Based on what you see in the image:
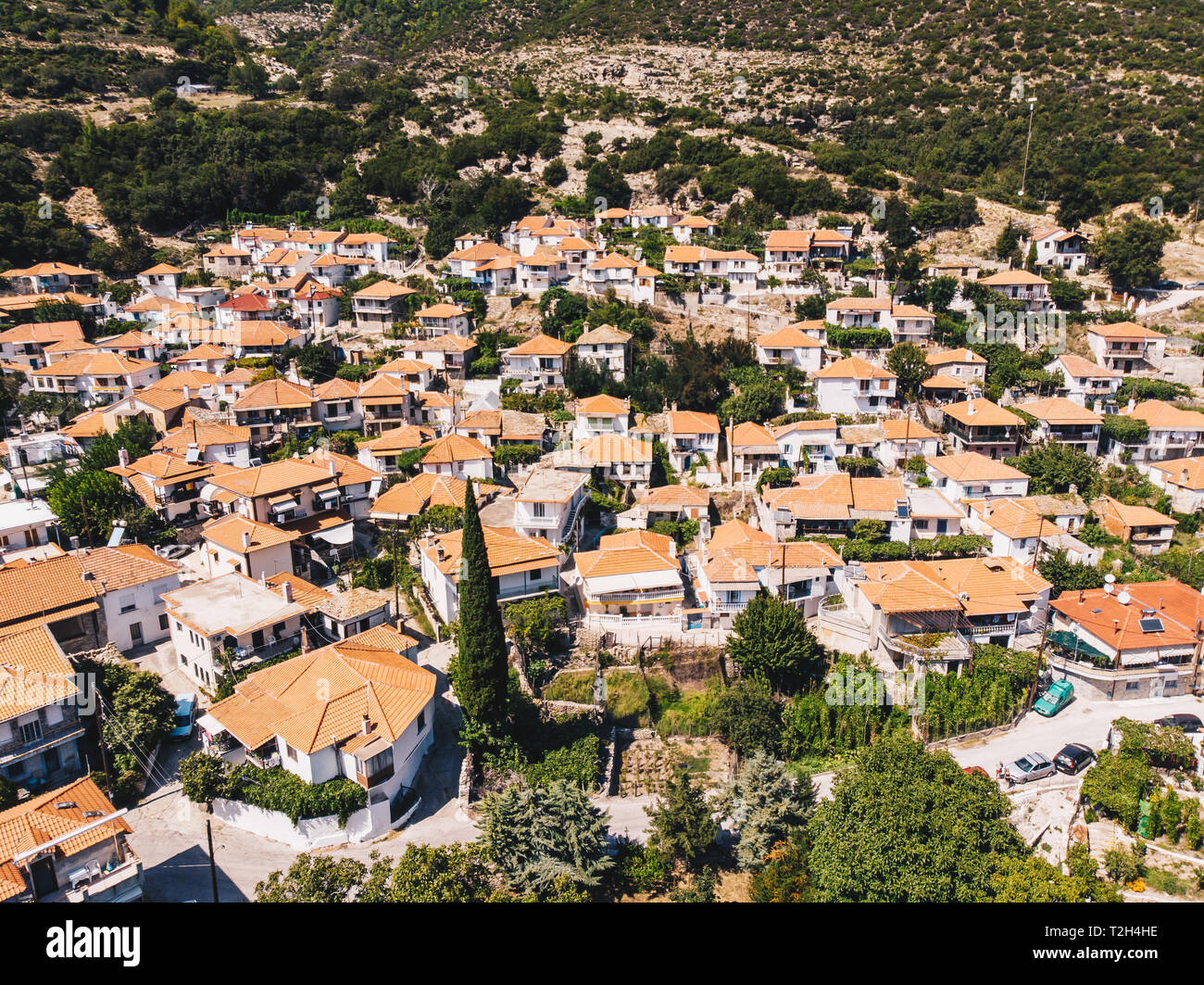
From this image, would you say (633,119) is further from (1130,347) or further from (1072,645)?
(1072,645)

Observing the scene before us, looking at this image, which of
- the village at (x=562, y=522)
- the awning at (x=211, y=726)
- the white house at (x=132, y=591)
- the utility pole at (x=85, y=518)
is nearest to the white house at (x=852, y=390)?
the village at (x=562, y=522)

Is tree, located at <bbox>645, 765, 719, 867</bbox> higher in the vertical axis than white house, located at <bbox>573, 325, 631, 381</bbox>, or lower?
lower

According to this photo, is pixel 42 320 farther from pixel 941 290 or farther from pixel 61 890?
pixel 941 290

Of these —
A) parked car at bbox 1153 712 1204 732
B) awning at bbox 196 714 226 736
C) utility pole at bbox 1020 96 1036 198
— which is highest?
utility pole at bbox 1020 96 1036 198

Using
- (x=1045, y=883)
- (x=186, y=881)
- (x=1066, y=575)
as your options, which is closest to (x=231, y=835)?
(x=186, y=881)

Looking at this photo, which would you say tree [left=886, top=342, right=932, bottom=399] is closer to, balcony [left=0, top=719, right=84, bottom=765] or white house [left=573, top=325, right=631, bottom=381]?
white house [left=573, top=325, right=631, bottom=381]

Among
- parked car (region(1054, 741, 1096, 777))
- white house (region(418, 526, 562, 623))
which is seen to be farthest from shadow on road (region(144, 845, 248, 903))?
parked car (region(1054, 741, 1096, 777))

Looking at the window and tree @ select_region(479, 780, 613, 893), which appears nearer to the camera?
tree @ select_region(479, 780, 613, 893)
